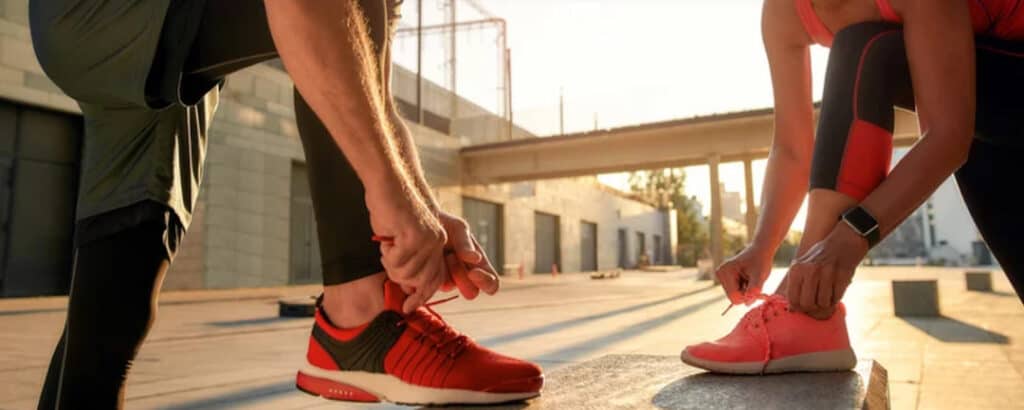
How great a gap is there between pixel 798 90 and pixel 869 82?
0.40 meters

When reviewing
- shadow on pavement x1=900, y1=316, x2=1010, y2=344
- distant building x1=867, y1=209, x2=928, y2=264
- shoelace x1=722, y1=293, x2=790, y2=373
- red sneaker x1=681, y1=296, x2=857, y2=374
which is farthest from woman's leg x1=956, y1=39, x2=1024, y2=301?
distant building x1=867, y1=209, x2=928, y2=264

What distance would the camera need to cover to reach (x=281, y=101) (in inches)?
536

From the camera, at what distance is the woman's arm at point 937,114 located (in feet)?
3.58

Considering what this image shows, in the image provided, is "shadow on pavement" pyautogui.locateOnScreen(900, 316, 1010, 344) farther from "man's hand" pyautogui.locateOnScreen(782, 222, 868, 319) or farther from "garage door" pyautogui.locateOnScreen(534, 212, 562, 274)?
"garage door" pyautogui.locateOnScreen(534, 212, 562, 274)

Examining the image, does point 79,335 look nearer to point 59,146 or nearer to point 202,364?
point 202,364

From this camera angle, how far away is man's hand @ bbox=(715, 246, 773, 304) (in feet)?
4.58

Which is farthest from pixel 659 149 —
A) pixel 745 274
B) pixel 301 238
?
pixel 745 274

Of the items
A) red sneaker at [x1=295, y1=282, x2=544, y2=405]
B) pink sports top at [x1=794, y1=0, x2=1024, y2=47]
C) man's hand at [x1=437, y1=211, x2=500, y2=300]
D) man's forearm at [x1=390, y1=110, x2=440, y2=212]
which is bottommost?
red sneaker at [x1=295, y1=282, x2=544, y2=405]

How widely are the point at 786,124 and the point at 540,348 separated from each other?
1.84m

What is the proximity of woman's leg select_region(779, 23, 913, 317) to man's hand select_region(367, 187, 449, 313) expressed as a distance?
2.73 ft

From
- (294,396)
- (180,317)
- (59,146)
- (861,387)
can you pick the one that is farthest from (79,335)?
(59,146)

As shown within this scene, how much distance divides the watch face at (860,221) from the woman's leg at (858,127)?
3.1 inches

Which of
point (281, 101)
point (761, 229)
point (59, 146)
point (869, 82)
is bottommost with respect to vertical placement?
point (761, 229)

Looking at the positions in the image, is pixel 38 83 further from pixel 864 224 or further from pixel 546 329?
pixel 864 224
